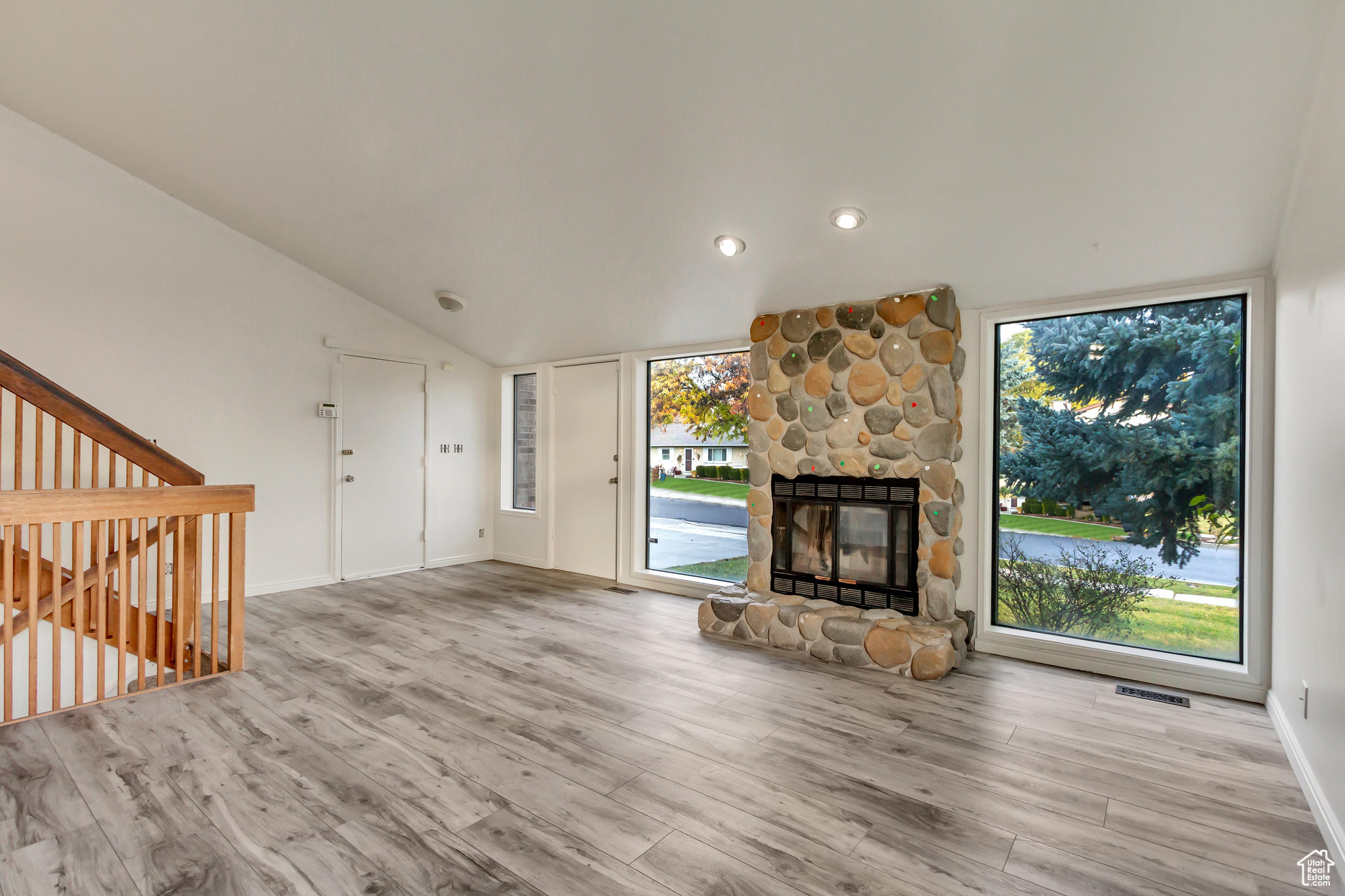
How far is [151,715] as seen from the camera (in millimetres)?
2695

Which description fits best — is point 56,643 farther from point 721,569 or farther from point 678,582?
point 721,569

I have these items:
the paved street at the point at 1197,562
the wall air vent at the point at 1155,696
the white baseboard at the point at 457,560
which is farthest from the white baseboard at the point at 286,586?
the wall air vent at the point at 1155,696

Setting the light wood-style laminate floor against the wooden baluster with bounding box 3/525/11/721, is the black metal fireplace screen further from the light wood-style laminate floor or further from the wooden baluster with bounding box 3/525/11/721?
the wooden baluster with bounding box 3/525/11/721

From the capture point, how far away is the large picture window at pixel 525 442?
20.6 feet

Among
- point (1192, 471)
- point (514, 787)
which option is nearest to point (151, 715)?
point (514, 787)

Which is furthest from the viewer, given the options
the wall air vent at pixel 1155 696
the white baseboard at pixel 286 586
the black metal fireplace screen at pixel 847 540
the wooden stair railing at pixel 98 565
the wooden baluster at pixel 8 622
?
the white baseboard at pixel 286 586

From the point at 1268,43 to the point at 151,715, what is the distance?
15.8ft

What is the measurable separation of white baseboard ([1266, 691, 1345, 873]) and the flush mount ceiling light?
5.34 m

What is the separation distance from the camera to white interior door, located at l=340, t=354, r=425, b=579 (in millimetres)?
5398

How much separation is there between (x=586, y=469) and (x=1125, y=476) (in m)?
4.01

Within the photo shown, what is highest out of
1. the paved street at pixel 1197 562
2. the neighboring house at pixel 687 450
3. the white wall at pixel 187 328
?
the white wall at pixel 187 328

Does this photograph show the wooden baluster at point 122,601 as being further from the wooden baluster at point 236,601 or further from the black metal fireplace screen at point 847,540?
the black metal fireplace screen at point 847,540

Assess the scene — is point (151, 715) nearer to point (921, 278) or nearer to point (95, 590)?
point (95, 590)

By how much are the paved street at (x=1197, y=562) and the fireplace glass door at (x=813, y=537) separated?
47.1 inches
